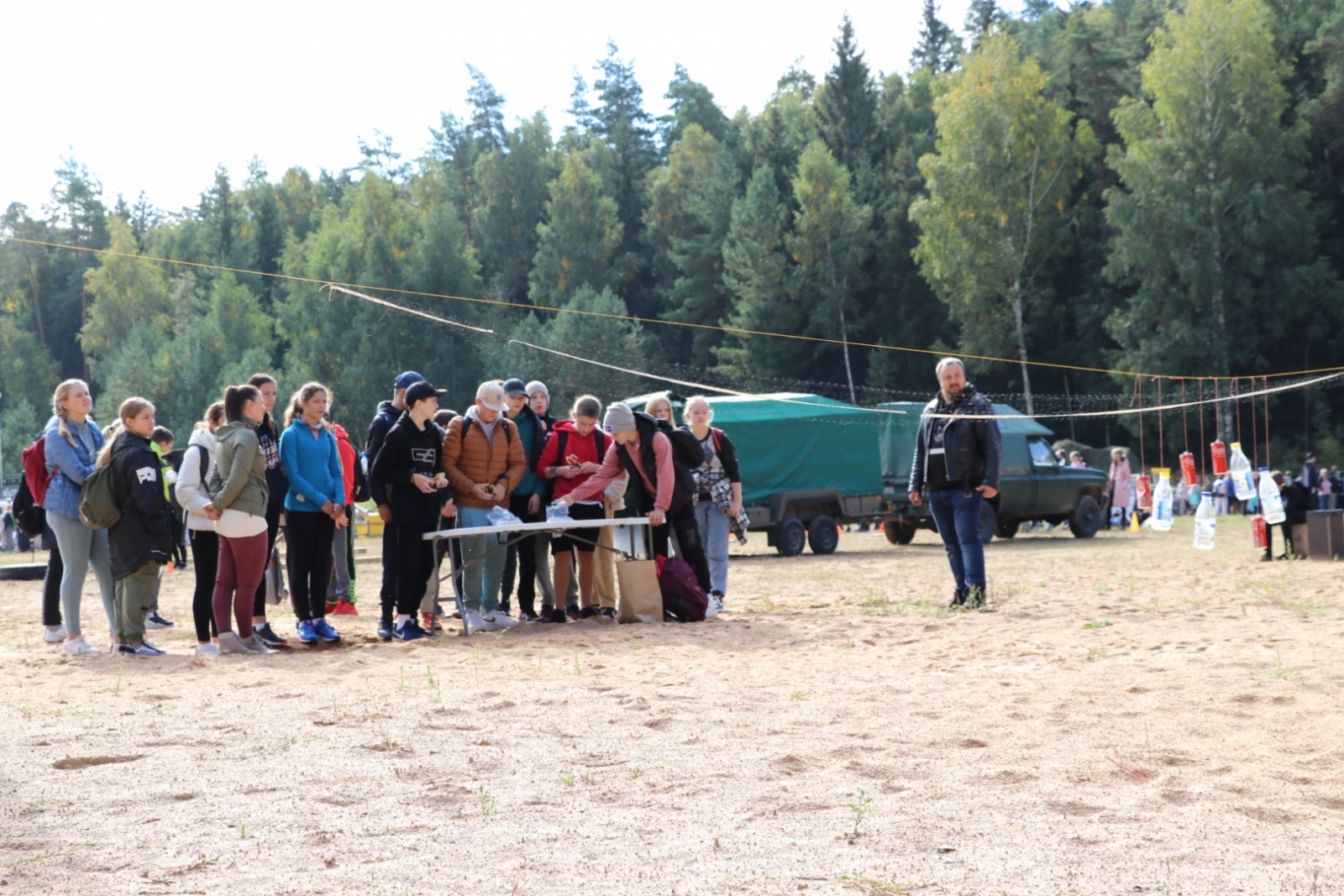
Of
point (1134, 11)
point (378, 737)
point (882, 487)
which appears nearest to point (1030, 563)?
point (882, 487)

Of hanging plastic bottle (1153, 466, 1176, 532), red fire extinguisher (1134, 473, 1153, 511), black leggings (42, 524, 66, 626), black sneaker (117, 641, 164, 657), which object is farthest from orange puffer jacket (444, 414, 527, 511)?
red fire extinguisher (1134, 473, 1153, 511)

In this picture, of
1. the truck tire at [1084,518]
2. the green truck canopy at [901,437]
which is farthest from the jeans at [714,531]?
the truck tire at [1084,518]

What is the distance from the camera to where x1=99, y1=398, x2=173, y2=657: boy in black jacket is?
26.4 feet

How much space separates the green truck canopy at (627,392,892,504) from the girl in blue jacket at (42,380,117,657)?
40.7 feet

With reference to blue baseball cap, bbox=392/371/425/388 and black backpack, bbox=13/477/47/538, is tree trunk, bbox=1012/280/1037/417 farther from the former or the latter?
black backpack, bbox=13/477/47/538

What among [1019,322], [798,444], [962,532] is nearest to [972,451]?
[962,532]

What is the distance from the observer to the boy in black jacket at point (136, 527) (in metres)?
8.04

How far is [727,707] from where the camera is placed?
5855mm

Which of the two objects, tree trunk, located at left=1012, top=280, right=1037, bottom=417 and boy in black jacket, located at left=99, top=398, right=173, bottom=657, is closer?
boy in black jacket, located at left=99, top=398, right=173, bottom=657

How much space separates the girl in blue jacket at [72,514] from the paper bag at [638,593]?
3319mm

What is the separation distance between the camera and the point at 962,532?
9875 millimetres

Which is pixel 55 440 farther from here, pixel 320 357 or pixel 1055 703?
pixel 320 357

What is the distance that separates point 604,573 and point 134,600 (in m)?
3.39

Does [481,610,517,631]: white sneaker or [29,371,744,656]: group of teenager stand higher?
[29,371,744,656]: group of teenager
